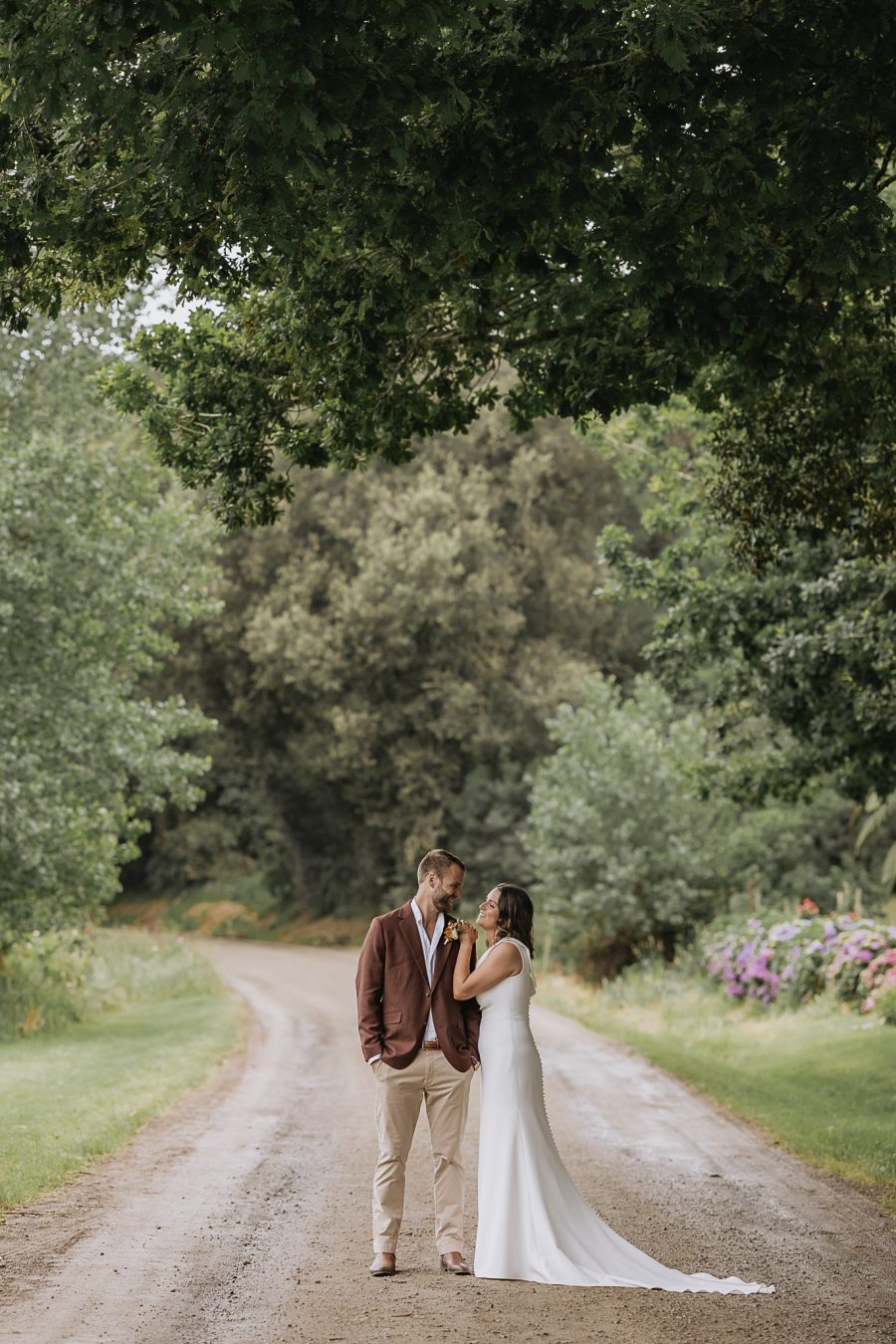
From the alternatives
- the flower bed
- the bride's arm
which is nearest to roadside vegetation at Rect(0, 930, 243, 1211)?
the bride's arm

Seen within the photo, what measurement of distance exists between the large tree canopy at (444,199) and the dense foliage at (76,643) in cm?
835

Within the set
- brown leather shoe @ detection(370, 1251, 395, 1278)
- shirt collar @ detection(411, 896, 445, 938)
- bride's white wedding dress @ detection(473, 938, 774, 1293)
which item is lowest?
brown leather shoe @ detection(370, 1251, 395, 1278)

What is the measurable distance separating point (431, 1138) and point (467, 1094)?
0.28m

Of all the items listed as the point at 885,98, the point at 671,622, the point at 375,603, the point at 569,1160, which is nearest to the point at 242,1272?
the point at 569,1160

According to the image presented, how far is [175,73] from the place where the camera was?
21.7 ft

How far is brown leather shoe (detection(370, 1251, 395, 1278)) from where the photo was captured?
685 centimetres

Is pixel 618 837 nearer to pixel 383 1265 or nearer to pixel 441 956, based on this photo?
pixel 441 956

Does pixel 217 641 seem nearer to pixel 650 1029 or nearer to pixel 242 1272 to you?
pixel 650 1029

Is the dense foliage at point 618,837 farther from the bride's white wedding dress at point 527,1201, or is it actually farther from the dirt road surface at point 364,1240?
the bride's white wedding dress at point 527,1201

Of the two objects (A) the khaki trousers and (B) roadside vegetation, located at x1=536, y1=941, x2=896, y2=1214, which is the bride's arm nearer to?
(A) the khaki trousers

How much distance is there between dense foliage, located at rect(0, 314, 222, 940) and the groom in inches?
447

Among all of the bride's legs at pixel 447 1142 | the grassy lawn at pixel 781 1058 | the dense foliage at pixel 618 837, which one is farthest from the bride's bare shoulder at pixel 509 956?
the dense foliage at pixel 618 837

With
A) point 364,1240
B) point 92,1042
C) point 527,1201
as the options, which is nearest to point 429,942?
point 527,1201

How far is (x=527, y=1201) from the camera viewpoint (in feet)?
22.4
